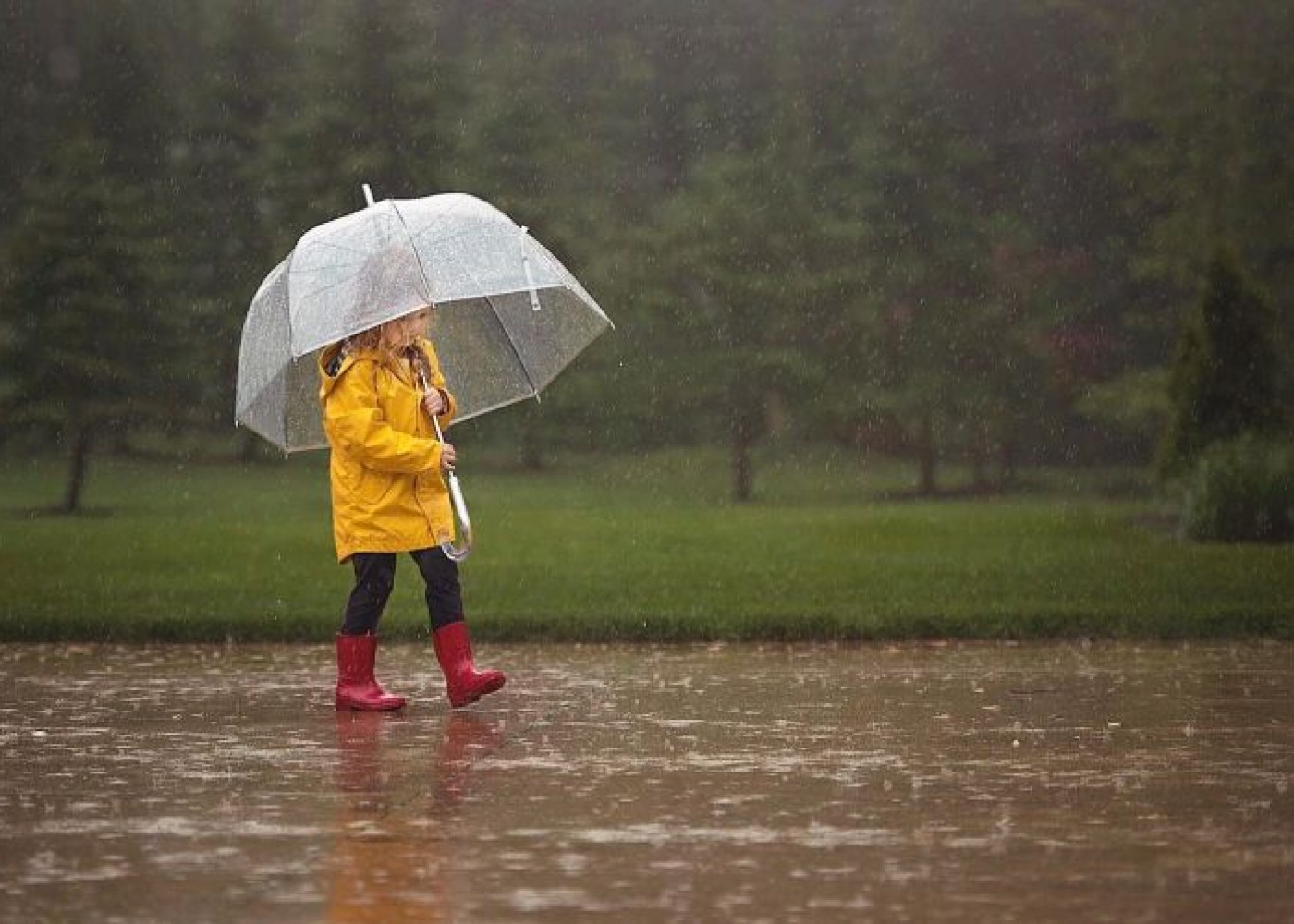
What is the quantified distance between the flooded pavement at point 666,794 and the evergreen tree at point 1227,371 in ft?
28.3

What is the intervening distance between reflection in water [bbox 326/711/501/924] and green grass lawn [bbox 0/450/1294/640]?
12.2ft

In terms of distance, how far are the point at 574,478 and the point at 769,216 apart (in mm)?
4991

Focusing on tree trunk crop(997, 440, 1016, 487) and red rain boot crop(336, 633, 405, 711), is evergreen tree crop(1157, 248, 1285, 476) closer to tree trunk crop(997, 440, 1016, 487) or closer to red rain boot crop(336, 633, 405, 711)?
red rain boot crop(336, 633, 405, 711)

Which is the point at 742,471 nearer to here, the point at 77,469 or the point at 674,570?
the point at 77,469

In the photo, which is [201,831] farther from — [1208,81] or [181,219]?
[181,219]

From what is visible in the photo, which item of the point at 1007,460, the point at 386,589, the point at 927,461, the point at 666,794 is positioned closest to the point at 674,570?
the point at 386,589

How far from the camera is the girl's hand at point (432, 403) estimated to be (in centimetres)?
895

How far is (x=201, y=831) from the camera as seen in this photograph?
636 centimetres

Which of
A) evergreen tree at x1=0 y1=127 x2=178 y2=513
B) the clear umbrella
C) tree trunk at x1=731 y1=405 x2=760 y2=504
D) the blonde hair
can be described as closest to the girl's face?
the blonde hair

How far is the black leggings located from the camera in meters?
8.93

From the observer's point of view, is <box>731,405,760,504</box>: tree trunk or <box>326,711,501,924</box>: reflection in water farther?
<box>731,405,760,504</box>: tree trunk

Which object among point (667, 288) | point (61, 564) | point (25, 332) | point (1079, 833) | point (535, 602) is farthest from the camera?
point (667, 288)

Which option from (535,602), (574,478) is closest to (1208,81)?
(574,478)

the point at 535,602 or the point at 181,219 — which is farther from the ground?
the point at 181,219
